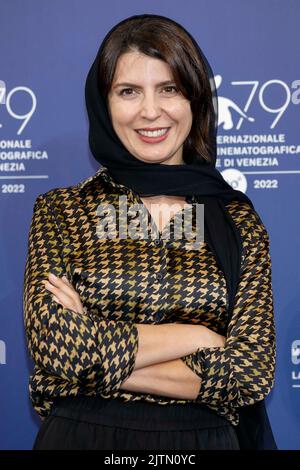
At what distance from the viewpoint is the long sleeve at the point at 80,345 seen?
1827mm

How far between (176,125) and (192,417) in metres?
0.89

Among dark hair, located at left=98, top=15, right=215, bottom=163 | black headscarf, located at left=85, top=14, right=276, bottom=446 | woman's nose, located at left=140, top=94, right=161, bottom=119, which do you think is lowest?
black headscarf, located at left=85, top=14, right=276, bottom=446

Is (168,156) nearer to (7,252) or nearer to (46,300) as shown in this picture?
(46,300)

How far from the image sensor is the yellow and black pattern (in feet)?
6.09

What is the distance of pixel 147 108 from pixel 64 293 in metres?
0.62

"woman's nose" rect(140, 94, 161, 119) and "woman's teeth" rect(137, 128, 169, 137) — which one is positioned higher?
"woman's nose" rect(140, 94, 161, 119)

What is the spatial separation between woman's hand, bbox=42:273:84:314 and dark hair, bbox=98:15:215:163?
633 millimetres

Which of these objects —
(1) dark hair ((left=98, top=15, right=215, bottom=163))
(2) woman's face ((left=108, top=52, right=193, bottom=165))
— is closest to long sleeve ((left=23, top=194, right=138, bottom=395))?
(2) woman's face ((left=108, top=52, right=193, bottom=165))

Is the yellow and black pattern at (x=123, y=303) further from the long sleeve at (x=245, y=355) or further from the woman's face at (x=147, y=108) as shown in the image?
the woman's face at (x=147, y=108)

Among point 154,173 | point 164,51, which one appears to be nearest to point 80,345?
point 154,173

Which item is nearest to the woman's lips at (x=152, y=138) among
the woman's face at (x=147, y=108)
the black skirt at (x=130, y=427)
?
the woman's face at (x=147, y=108)

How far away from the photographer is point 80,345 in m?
1.83

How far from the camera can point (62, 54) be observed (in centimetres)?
282

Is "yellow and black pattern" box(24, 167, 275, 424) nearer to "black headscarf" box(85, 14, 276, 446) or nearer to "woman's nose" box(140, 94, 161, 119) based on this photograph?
"black headscarf" box(85, 14, 276, 446)
